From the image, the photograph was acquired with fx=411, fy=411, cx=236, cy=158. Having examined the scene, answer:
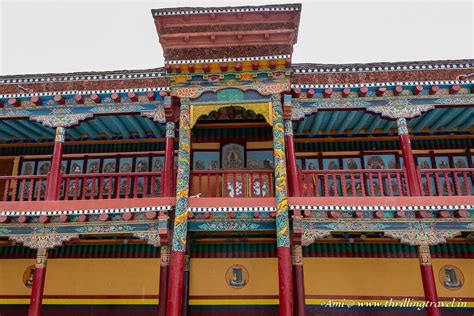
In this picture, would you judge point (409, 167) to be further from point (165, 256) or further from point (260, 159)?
point (165, 256)

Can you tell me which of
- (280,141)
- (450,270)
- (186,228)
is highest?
(280,141)

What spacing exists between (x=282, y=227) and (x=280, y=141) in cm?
184

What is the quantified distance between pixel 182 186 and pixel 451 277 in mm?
6811

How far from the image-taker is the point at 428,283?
8156 mm

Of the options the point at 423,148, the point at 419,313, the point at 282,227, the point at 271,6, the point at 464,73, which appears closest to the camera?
the point at 282,227

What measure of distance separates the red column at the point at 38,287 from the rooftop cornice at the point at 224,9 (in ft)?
18.8

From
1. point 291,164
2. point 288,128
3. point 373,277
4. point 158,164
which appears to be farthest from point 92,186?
point 373,277

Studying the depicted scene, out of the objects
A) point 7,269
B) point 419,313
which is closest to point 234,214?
point 419,313

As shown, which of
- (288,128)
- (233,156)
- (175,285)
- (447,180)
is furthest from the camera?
(233,156)

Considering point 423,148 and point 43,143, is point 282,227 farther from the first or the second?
point 43,143

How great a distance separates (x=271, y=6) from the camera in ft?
28.6

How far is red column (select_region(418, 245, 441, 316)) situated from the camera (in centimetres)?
792

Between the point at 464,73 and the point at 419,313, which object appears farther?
the point at 464,73

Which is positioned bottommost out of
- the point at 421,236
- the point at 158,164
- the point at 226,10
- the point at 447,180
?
the point at 421,236
